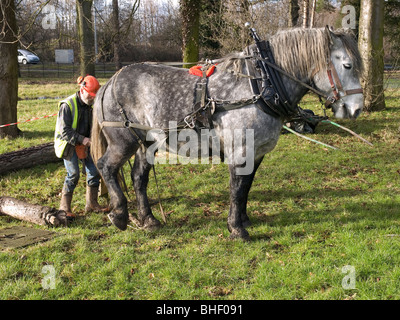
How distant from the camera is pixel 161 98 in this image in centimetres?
474

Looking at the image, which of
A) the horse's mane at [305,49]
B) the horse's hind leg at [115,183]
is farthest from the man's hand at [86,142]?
the horse's mane at [305,49]

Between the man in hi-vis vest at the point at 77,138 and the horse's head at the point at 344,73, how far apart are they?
3126 millimetres

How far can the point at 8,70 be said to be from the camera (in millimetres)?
8859

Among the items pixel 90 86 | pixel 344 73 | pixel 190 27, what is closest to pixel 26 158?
pixel 90 86

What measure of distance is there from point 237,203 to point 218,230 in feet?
1.86

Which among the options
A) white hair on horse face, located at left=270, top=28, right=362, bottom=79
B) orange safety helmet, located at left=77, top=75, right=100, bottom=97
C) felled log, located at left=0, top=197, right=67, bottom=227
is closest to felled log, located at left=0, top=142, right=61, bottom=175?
felled log, located at left=0, top=197, right=67, bottom=227

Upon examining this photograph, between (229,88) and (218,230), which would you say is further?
(218,230)

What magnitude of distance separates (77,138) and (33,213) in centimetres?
119

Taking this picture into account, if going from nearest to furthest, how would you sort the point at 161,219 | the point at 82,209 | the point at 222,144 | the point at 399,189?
the point at 222,144 < the point at 161,219 < the point at 82,209 < the point at 399,189

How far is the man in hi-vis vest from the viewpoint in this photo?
532 centimetres

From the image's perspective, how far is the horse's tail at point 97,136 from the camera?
16.9ft

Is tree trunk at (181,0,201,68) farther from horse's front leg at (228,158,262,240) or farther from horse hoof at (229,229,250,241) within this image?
horse hoof at (229,229,250,241)

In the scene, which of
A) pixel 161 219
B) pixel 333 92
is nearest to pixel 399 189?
pixel 333 92
